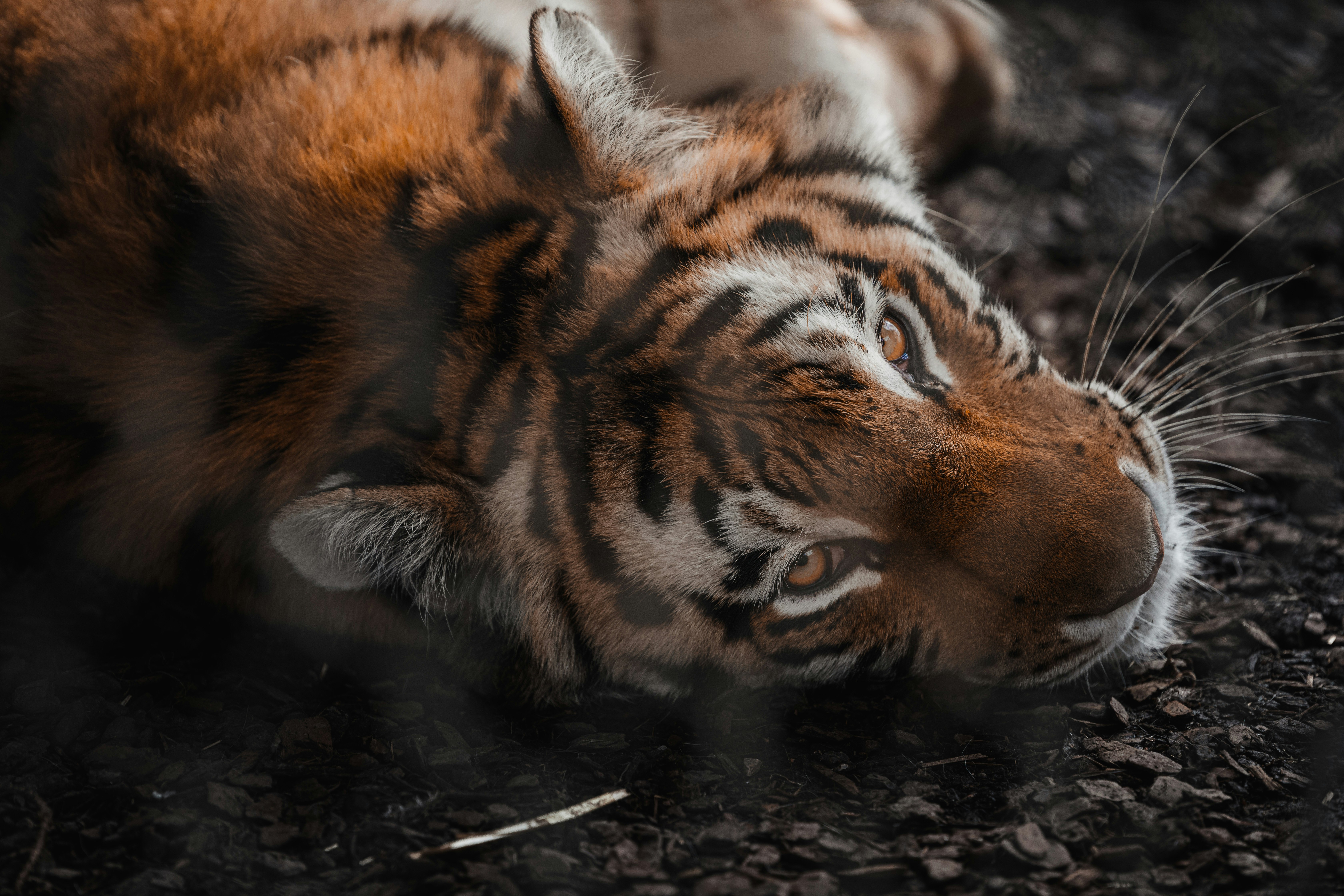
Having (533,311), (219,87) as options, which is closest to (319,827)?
(533,311)

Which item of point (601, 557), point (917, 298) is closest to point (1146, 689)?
point (917, 298)

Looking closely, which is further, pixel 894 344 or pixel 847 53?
pixel 847 53

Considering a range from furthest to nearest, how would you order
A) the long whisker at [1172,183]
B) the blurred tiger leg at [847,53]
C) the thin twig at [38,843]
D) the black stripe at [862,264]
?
the long whisker at [1172,183] < the blurred tiger leg at [847,53] < the black stripe at [862,264] < the thin twig at [38,843]

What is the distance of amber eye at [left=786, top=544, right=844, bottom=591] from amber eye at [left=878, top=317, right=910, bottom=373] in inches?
13.6

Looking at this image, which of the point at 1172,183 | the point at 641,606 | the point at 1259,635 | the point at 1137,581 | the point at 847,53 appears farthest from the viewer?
the point at 1172,183

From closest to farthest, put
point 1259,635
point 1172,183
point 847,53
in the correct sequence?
point 1259,635 → point 847,53 → point 1172,183

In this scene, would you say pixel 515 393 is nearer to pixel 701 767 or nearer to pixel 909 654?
pixel 701 767

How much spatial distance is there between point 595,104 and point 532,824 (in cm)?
122

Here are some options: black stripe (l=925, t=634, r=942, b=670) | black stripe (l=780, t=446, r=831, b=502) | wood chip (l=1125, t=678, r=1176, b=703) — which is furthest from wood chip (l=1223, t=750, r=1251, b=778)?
black stripe (l=780, t=446, r=831, b=502)

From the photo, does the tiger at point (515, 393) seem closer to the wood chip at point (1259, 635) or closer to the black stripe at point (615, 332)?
the black stripe at point (615, 332)

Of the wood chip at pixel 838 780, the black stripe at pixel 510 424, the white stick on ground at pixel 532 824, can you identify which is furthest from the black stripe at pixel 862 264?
the white stick on ground at pixel 532 824

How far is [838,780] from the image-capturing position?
1617mm

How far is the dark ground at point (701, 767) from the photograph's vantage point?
4.71 feet

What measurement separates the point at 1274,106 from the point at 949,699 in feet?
9.66
